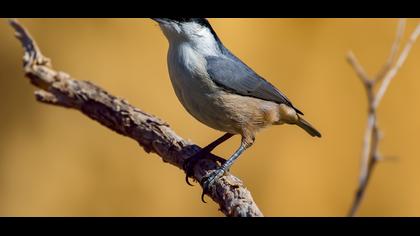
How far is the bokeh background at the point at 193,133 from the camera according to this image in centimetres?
561

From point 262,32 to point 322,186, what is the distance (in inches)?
55.7

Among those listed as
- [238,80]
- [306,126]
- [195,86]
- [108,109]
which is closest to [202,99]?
[195,86]

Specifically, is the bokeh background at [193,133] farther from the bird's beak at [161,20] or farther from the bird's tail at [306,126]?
the bird's beak at [161,20]

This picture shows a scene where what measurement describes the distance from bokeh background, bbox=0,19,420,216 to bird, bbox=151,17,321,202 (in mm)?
1945

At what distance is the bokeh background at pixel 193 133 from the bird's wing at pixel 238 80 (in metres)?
1.90

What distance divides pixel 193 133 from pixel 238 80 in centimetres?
217

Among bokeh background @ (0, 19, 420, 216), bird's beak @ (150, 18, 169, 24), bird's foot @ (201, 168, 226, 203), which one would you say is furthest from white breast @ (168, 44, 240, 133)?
bokeh background @ (0, 19, 420, 216)

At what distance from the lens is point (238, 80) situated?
3572 mm

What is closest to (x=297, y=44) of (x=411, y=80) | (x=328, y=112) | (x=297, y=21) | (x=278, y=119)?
(x=297, y=21)

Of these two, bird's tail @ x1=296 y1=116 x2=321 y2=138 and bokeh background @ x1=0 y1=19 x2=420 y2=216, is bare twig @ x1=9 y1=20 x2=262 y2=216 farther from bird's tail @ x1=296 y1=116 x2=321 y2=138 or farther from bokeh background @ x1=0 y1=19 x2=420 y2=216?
bokeh background @ x1=0 y1=19 x2=420 y2=216

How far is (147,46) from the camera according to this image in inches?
226

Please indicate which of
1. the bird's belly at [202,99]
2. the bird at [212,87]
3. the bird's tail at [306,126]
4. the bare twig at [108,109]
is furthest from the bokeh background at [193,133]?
the bird's belly at [202,99]
